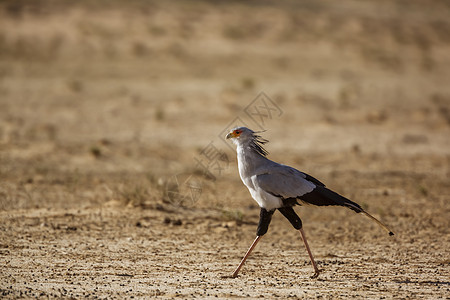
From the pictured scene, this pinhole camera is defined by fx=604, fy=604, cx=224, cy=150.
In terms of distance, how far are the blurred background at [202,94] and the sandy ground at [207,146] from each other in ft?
0.27

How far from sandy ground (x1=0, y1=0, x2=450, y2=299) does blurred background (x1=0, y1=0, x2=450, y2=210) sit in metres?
0.08

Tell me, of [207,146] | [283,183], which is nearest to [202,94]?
[207,146]

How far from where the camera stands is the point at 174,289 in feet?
18.7

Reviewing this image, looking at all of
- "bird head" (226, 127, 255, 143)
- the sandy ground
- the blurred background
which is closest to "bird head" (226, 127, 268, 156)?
"bird head" (226, 127, 255, 143)

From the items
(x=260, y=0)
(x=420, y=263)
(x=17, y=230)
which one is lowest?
(x=17, y=230)

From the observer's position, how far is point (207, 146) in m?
13.8

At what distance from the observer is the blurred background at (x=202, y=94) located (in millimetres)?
11812

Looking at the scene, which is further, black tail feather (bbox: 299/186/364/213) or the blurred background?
the blurred background

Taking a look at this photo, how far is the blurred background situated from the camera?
11812 millimetres

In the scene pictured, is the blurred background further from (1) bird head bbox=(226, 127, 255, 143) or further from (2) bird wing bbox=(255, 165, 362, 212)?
(2) bird wing bbox=(255, 165, 362, 212)

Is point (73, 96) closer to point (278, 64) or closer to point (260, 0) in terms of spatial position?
point (278, 64)

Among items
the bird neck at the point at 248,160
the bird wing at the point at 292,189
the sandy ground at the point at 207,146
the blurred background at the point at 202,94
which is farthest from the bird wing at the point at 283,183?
the blurred background at the point at 202,94

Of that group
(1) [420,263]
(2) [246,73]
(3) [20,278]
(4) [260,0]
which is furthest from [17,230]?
(4) [260,0]

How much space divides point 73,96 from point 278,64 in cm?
950
